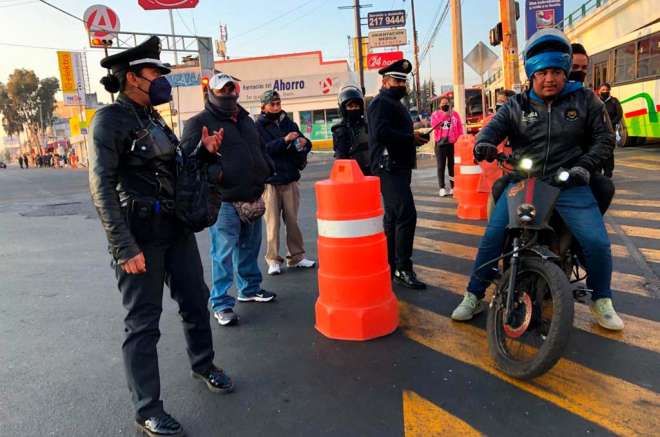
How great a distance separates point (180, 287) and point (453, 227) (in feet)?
17.1

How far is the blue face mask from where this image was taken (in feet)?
9.00

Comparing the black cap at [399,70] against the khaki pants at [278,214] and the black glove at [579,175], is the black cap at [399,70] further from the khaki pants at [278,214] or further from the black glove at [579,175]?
the black glove at [579,175]

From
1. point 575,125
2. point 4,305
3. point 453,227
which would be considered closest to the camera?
point 575,125

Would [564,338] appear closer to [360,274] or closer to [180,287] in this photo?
[360,274]

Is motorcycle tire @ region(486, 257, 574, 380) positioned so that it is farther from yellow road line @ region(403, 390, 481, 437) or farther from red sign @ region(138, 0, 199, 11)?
red sign @ region(138, 0, 199, 11)

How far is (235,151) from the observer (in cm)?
404

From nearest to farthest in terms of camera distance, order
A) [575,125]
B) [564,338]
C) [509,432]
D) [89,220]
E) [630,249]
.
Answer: [509,432]
[564,338]
[575,125]
[630,249]
[89,220]

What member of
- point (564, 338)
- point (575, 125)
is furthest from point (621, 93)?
point (564, 338)

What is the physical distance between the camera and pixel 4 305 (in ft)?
16.6

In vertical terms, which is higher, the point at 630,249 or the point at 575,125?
the point at 575,125

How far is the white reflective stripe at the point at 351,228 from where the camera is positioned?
3.69 meters

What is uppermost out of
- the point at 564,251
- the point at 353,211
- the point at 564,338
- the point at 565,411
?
the point at 353,211

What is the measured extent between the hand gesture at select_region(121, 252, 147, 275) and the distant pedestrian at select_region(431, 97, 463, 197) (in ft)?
24.8

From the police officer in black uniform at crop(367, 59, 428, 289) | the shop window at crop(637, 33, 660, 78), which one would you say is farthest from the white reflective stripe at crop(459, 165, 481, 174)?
the shop window at crop(637, 33, 660, 78)
